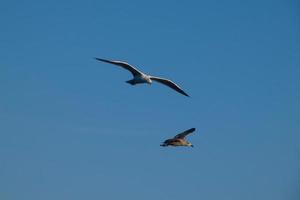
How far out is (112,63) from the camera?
4231cm

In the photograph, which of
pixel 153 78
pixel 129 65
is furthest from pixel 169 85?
pixel 129 65

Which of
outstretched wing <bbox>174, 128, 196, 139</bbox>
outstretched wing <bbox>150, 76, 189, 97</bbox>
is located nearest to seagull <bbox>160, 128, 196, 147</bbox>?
outstretched wing <bbox>174, 128, 196, 139</bbox>

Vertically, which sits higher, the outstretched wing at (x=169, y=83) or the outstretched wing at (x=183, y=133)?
the outstretched wing at (x=169, y=83)

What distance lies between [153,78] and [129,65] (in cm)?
305

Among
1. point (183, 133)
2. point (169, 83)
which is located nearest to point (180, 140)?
point (183, 133)

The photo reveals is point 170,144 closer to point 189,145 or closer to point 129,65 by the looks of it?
point 189,145

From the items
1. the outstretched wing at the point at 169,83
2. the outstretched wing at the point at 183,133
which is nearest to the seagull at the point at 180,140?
the outstretched wing at the point at 183,133

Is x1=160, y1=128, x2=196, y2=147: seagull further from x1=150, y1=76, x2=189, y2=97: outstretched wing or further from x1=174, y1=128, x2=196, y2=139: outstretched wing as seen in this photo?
x1=150, y1=76, x2=189, y2=97: outstretched wing

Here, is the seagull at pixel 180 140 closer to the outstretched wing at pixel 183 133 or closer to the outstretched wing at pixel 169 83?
the outstretched wing at pixel 183 133

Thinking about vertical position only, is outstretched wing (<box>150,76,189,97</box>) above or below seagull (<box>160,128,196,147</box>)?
above

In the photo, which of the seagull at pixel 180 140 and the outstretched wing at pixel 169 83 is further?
the outstretched wing at pixel 169 83

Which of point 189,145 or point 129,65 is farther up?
point 129,65

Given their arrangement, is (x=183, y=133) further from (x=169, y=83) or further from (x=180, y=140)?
(x=169, y=83)

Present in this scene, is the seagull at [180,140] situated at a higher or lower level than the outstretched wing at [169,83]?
lower
